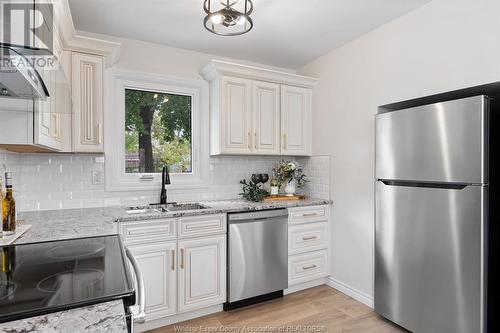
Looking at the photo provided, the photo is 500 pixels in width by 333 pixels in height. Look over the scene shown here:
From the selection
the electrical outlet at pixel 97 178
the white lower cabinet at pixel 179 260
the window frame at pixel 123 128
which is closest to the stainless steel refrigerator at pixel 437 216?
the white lower cabinet at pixel 179 260

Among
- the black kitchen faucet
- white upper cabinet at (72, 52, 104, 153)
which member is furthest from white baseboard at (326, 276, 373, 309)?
white upper cabinet at (72, 52, 104, 153)

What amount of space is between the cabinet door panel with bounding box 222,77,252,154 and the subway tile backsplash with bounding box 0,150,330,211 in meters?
0.36

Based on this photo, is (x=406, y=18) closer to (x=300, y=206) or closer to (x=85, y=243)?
(x=300, y=206)

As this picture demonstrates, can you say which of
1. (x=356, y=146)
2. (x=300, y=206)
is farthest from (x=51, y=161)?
(x=356, y=146)

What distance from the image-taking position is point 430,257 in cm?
199

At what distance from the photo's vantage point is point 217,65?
288cm

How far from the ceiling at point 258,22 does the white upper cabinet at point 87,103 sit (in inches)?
15.6

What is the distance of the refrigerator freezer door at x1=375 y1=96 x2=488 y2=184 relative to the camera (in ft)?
5.71

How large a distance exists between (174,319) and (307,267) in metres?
1.39

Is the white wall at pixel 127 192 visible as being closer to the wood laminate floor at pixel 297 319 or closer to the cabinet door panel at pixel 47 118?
the cabinet door panel at pixel 47 118

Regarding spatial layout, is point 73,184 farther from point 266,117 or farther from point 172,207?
point 266,117

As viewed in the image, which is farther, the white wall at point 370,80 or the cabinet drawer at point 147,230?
the cabinet drawer at point 147,230

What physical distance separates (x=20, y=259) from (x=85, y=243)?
11.3 inches

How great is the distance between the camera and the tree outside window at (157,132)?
2912mm
